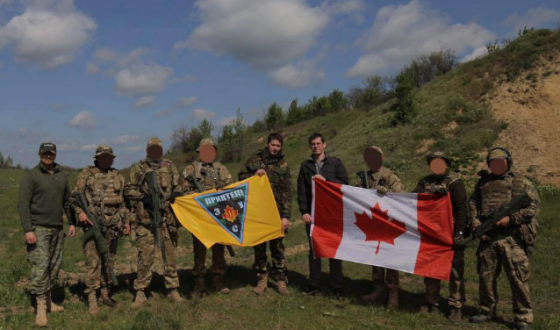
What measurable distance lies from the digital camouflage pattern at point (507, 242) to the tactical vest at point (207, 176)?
181 inches

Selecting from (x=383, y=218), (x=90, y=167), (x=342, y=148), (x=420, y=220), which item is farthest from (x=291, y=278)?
(x=342, y=148)

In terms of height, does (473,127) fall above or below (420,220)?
above

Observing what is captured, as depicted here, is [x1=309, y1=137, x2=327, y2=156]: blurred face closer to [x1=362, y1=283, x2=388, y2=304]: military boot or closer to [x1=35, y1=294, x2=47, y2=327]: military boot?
[x1=362, y1=283, x2=388, y2=304]: military boot

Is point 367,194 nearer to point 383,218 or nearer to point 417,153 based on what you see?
point 383,218

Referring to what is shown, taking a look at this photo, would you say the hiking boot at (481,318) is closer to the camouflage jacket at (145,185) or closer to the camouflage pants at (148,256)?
the camouflage pants at (148,256)

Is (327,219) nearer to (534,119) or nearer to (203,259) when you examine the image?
(203,259)

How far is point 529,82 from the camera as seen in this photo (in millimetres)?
24297

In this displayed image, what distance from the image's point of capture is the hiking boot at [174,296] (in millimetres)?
7257

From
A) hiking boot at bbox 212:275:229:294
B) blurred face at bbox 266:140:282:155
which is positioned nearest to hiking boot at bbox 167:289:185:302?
hiking boot at bbox 212:275:229:294

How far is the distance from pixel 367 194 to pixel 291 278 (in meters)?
2.92

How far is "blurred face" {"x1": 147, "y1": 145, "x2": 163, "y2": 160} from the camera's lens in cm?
718

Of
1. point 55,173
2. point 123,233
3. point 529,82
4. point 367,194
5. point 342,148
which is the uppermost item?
point 529,82

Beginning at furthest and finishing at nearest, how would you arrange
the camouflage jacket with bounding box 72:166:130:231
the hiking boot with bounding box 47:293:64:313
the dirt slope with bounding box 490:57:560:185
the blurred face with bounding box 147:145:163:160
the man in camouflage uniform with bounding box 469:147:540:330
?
1. the dirt slope with bounding box 490:57:560:185
2. the blurred face with bounding box 147:145:163:160
3. the camouflage jacket with bounding box 72:166:130:231
4. the hiking boot with bounding box 47:293:64:313
5. the man in camouflage uniform with bounding box 469:147:540:330

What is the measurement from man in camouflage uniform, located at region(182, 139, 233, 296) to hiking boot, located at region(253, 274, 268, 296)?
A: 0.59 m
